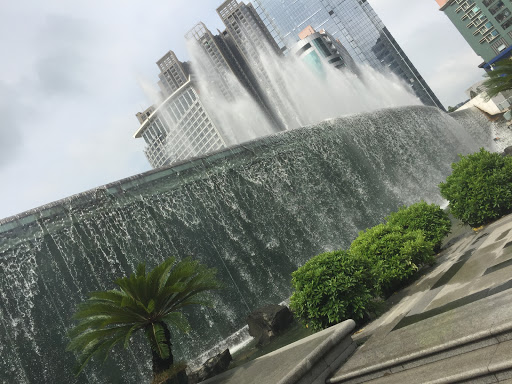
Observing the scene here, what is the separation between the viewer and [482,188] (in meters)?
10.9

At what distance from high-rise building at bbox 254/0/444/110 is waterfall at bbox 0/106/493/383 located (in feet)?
409

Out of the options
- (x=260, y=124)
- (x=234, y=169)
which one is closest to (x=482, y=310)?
(x=234, y=169)

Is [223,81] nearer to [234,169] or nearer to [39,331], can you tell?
[234,169]

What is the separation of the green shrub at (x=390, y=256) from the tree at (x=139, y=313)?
4010 millimetres

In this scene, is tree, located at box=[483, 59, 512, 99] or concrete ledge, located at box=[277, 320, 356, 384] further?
tree, located at box=[483, 59, 512, 99]

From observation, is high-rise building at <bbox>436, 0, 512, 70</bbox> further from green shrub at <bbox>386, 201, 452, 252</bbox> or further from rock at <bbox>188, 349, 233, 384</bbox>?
rock at <bbox>188, 349, 233, 384</bbox>

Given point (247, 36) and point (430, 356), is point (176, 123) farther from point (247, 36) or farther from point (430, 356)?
point (430, 356)

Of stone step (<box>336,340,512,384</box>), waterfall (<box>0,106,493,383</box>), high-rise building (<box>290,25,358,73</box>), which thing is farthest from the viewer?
high-rise building (<box>290,25,358,73</box>)

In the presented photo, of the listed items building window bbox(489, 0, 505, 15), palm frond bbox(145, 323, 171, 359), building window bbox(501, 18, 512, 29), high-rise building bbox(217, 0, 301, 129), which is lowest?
palm frond bbox(145, 323, 171, 359)

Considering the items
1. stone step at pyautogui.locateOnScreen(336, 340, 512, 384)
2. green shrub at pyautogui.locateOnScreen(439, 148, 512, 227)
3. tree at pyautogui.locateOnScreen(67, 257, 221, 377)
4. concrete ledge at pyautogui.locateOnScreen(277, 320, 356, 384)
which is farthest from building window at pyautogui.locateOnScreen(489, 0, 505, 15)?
stone step at pyautogui.locateOnScreen(336, 340, 512, 384)

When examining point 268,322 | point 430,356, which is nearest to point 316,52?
point 268,322

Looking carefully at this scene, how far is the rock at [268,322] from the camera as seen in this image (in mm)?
10844

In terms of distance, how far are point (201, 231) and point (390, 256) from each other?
9211 millimetres

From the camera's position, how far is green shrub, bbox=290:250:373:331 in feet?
24.3
